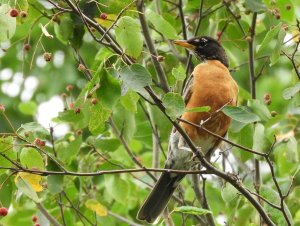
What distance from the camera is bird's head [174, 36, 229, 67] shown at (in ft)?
13.9

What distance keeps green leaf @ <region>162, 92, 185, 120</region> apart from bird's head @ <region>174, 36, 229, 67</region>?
55.3 inches

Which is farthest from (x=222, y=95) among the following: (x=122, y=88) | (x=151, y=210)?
(x=122, y=88)

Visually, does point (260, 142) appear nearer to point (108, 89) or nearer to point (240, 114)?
point (240, 114)

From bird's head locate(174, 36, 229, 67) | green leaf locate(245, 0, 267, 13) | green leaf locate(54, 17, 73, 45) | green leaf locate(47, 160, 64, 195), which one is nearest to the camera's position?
green leaf locate(47, 160, 64, 195)

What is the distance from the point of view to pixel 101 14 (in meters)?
3.21

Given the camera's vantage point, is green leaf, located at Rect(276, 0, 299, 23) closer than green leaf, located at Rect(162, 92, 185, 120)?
No

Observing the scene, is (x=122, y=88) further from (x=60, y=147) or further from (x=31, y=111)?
(x=31, y=111)

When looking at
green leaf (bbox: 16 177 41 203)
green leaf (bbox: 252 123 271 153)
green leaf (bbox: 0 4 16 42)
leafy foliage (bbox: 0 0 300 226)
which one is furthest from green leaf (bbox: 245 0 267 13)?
green leaf (bbox: 16 177 41 203)

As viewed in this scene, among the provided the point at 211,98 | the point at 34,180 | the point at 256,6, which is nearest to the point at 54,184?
the point at 34,180

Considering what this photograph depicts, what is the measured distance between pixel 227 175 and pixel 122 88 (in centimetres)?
63

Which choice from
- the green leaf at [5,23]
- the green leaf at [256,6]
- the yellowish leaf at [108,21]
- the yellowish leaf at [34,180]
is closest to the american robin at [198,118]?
the green leaf at [256,6]

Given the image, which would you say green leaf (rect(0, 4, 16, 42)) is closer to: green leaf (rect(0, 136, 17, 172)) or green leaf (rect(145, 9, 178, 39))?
green leaf (rect(0, 136, 17, 172))

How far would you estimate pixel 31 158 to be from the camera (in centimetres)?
294

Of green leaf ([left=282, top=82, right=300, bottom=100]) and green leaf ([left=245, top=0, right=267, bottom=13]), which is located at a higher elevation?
green leaf ([left=245, top=0, right=267, bottom=13])
